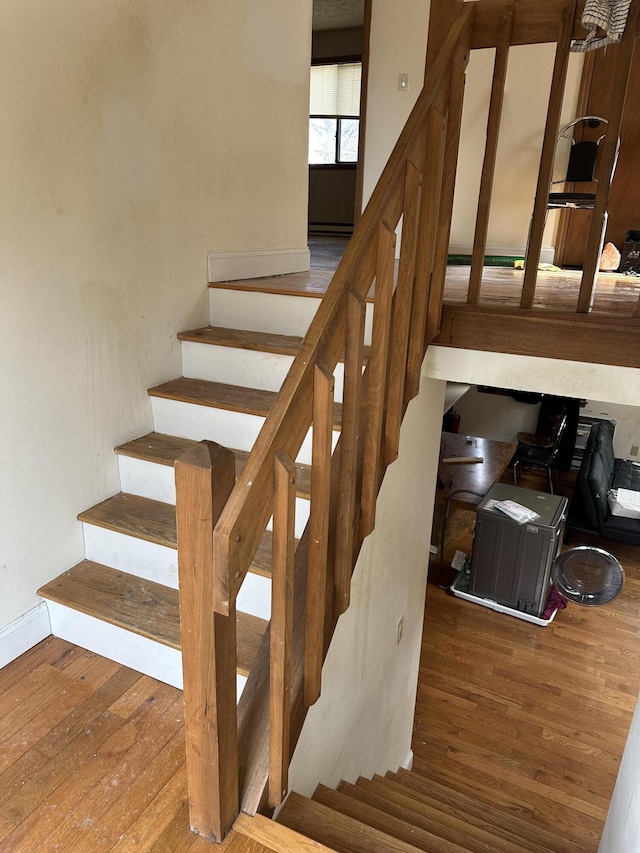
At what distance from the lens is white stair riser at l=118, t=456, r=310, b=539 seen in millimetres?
2127

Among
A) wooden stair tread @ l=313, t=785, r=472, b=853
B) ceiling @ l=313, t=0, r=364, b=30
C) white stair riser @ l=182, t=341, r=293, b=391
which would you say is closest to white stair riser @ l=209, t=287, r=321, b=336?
white stair riser @ l=182, t=341, r=293, b=391

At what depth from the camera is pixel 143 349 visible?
2264mm

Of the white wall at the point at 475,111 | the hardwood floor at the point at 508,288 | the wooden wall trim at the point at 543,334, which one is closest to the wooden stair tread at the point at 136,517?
the hardwood floor at the point at 508,288

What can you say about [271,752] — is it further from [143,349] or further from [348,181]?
[348,181]

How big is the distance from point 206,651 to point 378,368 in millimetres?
815

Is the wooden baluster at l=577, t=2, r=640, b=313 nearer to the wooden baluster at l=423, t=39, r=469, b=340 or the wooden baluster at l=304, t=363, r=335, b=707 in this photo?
the wooden baluster at l=423, t=39, r=469, b=340

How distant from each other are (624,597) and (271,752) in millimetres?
4756

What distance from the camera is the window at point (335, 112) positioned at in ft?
22.3

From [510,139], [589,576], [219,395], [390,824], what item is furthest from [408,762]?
[510,139]

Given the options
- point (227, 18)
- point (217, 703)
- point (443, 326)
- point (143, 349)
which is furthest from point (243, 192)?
point (217, 703)

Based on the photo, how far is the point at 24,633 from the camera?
1883 millimetres

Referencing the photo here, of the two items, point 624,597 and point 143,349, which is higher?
point 143,349

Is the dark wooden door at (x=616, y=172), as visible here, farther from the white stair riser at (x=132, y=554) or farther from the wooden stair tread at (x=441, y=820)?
the white stair riser at (x=132, y=554)

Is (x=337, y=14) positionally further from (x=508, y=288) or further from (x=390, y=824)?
(x=390, y=824)
